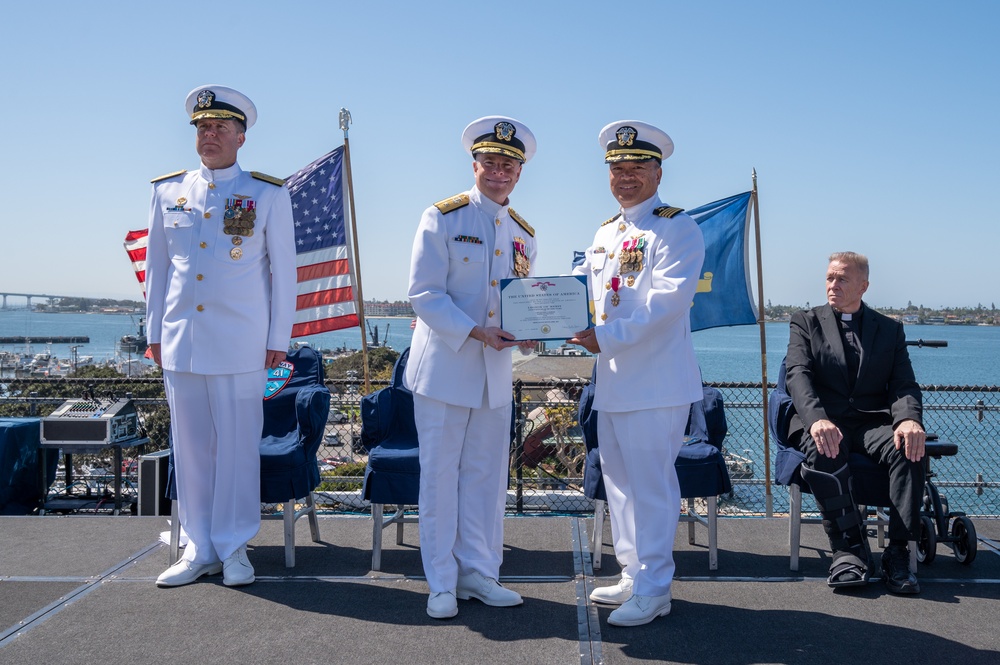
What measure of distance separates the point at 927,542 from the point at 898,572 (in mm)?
496

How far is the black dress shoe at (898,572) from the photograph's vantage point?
357 cm

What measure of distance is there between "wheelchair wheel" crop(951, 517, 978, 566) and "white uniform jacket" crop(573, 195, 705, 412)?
1793mm

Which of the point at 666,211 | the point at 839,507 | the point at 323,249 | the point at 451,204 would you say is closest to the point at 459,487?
the point at 451,204

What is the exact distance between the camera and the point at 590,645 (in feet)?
9.90

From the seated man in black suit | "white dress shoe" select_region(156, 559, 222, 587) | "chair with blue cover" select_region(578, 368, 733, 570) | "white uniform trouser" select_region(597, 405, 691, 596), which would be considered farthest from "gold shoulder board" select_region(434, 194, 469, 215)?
"white dress shoe" select_region(156, 559, 222, 587)

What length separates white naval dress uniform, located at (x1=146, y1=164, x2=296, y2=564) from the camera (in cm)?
370

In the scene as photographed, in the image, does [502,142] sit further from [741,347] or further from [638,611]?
[741,347]

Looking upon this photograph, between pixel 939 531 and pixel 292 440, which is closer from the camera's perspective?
pixel 939 531

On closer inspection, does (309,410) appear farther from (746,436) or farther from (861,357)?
(746,436)

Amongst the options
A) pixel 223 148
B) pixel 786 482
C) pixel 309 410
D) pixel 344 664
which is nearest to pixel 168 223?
pixel 223 148

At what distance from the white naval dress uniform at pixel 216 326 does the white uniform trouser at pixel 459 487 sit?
0.91 m

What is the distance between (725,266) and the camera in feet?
19.4

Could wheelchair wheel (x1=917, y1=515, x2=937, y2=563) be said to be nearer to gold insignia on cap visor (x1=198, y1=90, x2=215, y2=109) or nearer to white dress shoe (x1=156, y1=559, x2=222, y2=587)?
white dress shoe (x1=156, y1=559, x2=222, y2=587)

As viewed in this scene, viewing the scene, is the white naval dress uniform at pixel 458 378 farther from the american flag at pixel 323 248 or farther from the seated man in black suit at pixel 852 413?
the american flag at pixel 323 248
